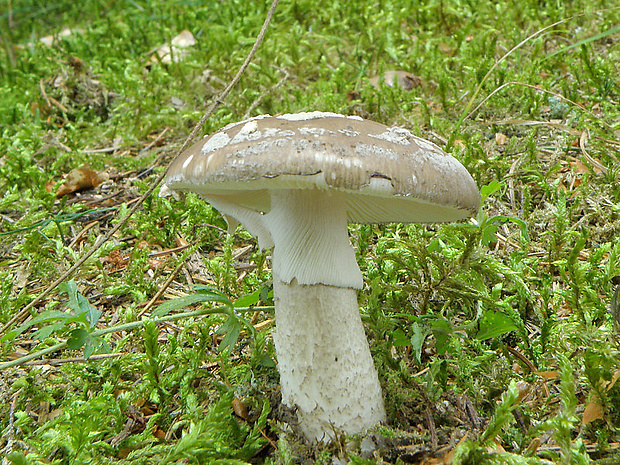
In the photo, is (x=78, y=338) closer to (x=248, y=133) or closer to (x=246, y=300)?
(x=246, y=300)

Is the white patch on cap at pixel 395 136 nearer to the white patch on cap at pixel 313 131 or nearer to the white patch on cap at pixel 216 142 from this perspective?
the white patch on cap at pixel 313 131

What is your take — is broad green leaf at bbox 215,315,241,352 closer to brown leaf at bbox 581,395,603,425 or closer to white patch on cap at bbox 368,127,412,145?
white patch on cap at bbox 368,127,412,145

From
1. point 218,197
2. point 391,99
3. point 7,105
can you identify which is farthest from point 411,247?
point 7,105

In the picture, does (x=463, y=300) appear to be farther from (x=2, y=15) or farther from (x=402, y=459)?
(x=2, y=15)

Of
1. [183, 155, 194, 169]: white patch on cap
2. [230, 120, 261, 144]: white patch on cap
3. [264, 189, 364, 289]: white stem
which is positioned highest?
[230, 120, 261, 144]: white patch on cap

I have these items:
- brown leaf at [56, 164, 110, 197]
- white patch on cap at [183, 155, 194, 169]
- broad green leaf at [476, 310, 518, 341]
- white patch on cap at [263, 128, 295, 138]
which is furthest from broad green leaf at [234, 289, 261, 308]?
brown leaf at [56, 164, 110, 197]

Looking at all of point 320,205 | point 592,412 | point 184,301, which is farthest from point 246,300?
point 592,412
